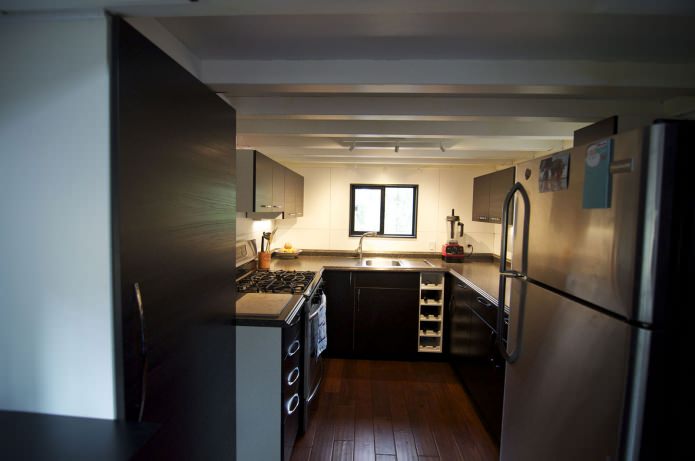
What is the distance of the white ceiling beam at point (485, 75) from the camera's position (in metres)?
1.40

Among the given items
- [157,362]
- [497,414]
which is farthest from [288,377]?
[497,414]

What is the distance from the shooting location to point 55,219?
799 millimetres

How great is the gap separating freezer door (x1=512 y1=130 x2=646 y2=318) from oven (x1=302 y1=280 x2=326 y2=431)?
4.69 feet

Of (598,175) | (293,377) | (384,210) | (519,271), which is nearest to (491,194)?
(384,210)

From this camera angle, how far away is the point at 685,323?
84cm

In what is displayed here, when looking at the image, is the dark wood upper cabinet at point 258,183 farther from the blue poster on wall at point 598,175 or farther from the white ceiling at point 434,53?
the blue poster on wall at point 598,175

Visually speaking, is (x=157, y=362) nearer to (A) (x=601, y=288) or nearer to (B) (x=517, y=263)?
(A) (x=601, y=288)

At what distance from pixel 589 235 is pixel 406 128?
4.64 ft

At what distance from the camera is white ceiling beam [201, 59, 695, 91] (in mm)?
1400

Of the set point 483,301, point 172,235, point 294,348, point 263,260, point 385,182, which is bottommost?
point 294,348

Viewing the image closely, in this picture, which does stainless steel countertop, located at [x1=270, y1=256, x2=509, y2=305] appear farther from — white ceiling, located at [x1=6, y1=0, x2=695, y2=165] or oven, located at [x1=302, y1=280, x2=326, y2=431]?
white ceiling, located at [x1=6, y1=0, x2=695, y2=165]

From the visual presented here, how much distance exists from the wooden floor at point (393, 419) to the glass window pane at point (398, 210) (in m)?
1.61

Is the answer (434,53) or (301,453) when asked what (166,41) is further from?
(301,453)

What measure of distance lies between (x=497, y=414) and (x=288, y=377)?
1.32 meters
